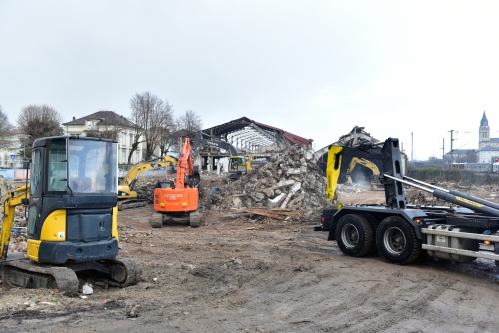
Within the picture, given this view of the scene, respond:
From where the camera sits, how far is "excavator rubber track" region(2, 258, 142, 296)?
22.3 ft

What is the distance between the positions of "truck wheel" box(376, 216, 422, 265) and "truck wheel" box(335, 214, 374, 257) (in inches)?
12.7

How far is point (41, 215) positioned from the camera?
23.4 feet

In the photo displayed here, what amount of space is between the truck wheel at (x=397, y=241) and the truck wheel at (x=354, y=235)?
12.7 inches

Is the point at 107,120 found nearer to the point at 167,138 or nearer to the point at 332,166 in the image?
the point at 167,138

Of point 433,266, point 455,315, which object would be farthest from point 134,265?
point 433,266

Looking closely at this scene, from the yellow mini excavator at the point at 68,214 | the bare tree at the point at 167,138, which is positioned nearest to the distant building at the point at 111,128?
the bare tree at the point at 167,138

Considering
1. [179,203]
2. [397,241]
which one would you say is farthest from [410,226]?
[179,203]

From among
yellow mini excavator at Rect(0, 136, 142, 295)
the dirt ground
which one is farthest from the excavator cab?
the dirt ground

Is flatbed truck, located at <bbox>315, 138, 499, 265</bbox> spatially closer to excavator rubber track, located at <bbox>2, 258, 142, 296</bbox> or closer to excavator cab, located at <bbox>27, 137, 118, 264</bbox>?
excavator rubber track, located at <bbox>2, 258, 142, 296</bbox>

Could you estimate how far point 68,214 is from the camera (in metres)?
7.11

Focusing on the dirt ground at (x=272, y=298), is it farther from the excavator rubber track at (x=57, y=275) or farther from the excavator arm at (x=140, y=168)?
the excavator arm at (x=140, y=168)

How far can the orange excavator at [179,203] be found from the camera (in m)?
17.0

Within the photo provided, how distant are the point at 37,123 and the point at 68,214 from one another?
43.1 m

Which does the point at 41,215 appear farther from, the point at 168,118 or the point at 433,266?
the point at 168,118
